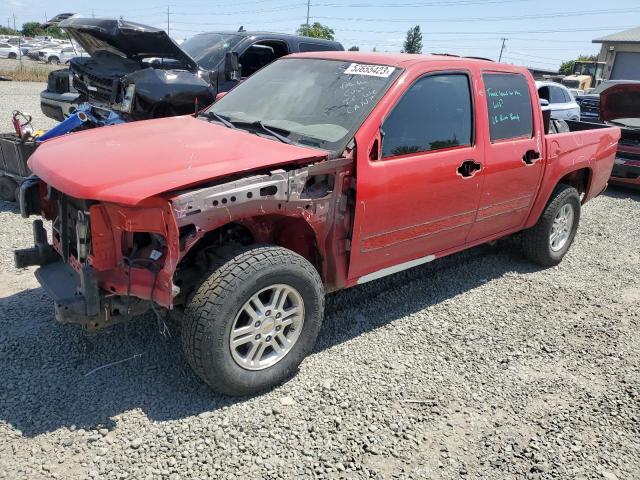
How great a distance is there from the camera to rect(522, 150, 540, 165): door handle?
447cm

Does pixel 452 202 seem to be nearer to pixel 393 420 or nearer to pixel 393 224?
pixel 393 224

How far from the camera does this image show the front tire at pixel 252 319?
279 cm

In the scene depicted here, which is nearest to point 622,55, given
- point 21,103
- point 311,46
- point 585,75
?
point 585,75

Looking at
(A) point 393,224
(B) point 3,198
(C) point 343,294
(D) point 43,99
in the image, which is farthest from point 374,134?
(D) point 43,99

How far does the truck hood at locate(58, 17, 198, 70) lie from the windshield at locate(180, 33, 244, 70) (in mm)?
653

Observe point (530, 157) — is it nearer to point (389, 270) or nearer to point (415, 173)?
point (415, 173)

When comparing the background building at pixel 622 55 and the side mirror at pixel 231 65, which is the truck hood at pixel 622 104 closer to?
the side mirror at pixel 231 65

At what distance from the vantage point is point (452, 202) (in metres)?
3.92

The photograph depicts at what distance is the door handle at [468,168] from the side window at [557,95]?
28.5 ft

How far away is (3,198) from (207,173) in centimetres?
433

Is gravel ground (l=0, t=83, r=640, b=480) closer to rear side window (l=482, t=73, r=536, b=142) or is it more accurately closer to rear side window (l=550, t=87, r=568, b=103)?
rear side window (l=482, t=73, r=536, b=142)

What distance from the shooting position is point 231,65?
24.1ft

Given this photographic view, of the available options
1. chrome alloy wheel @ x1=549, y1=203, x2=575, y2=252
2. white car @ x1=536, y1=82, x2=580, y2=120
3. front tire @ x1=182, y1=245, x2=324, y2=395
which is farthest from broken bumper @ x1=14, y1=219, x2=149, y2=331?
white car @ x1=536, y1=82, x2=580, y2=120

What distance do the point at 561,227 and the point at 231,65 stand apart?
4.69 meters
